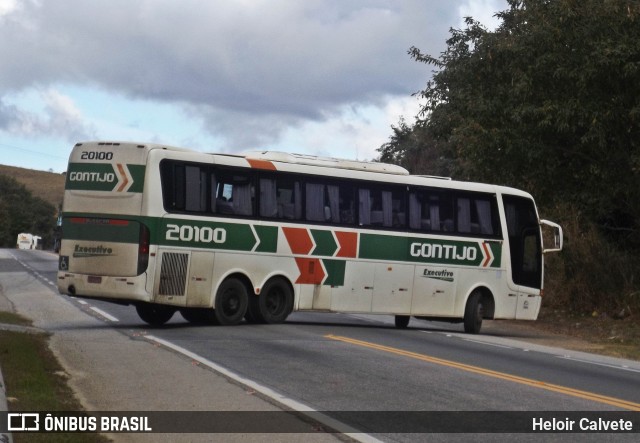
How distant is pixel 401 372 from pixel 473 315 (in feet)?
35.1

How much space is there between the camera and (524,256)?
2669 cm

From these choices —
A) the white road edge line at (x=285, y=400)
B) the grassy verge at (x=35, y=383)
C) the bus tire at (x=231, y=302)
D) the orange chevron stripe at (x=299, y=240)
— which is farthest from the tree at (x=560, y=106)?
the grassy verge at (x=35, y=383)

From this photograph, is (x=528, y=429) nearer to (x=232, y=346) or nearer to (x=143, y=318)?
(x=232, y=346)

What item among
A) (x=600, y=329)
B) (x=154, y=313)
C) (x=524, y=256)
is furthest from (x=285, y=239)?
(x=600, y=329)

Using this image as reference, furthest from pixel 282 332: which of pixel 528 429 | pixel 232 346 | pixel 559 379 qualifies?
pixel 528 429

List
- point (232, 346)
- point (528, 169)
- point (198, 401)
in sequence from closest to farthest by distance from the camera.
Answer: point (198, 401), point (232, 346), point (528, 169)

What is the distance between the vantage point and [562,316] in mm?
32406

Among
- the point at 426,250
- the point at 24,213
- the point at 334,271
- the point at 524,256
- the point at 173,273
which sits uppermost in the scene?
the point at 24,213

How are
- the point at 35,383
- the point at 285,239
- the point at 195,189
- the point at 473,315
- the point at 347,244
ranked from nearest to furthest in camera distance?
the point at 35,383 → the point at 195,189 → the point at 285,239 → the point at 347,244 → the point at 473,315

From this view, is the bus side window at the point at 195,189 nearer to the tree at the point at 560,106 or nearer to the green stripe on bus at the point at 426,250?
the green stripe on bus at the point at 426,250

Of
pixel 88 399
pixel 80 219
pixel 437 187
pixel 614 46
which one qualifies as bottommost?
pixel 88 399

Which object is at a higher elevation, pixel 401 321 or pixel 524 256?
pixel 524 256

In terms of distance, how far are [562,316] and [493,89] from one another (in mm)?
6835

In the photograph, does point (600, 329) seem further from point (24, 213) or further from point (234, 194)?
point (24, 213)
